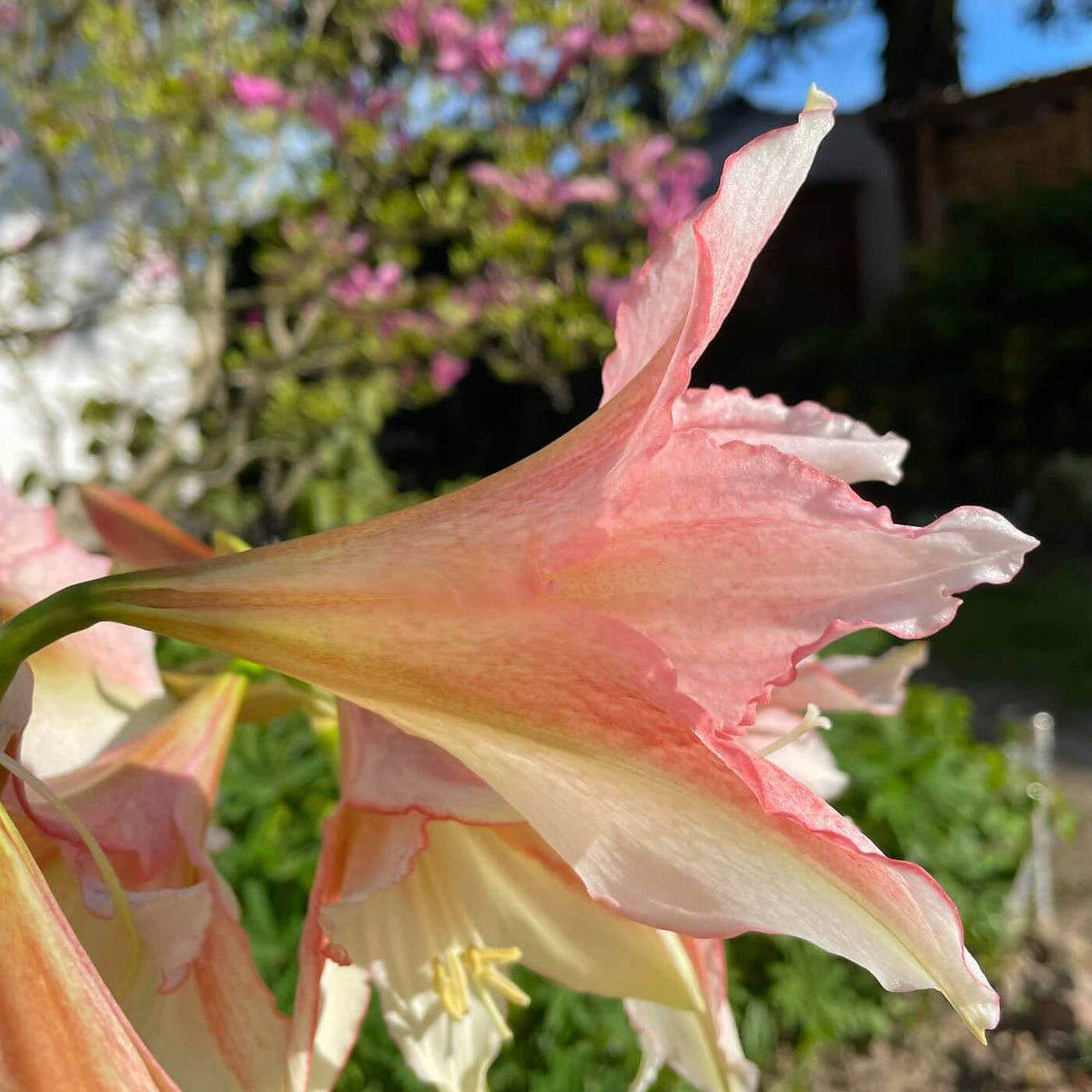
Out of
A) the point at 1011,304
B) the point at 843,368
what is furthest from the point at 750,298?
the point at 1011,304

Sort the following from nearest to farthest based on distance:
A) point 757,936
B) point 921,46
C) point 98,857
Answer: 1. point 98,857
2. point 757,936
3. point 921,46

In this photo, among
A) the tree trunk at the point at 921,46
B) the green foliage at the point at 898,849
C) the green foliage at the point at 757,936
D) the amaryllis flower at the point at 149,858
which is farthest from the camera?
the tree trunk at the point at 921,46

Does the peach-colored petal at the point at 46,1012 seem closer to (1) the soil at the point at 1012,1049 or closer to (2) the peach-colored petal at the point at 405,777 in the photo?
(2) the peach-colored petal at the point at 405,777

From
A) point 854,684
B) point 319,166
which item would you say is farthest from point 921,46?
point 854,684

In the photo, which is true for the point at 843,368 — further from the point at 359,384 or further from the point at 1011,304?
the point at 359,384

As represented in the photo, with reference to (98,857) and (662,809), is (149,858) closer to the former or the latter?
(98,857)

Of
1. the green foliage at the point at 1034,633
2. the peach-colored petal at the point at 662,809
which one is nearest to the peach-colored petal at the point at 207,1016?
the peach-colored petal at the point at 662,809

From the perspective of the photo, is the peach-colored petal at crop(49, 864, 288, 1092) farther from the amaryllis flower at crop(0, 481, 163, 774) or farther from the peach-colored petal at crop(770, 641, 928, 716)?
the peach-colored petal at crop(770, 641, 928, 716)
